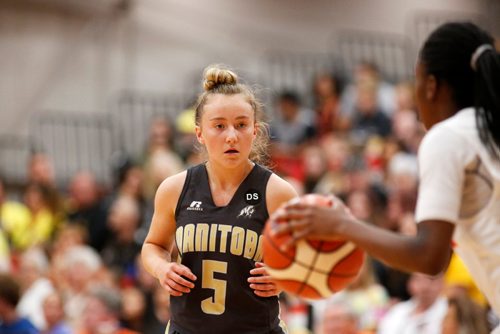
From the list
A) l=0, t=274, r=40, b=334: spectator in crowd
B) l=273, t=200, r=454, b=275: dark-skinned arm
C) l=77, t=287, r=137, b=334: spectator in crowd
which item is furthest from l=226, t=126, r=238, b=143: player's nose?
l=0, t=274, r=40, b=334: spectator in crowd

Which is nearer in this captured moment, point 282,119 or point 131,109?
point 282,119

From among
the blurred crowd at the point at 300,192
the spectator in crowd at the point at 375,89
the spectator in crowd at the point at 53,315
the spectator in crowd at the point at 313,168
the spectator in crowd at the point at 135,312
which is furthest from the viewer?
the spectator in crowd at the point at 375,89

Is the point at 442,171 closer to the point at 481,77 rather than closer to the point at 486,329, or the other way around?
the point at 481,77

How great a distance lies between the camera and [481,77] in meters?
3.50

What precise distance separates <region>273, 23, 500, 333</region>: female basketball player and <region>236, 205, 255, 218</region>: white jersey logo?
0.92 m

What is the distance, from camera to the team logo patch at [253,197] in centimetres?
430

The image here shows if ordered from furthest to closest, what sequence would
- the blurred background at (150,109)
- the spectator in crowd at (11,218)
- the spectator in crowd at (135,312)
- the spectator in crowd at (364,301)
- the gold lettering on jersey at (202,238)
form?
the spectator in crowd at (11,218), the blurred background at (150,109), the spectator in crowd at (135,312), the spectator in crowd at (364,301), the gold lettering on jersey at (202,238)

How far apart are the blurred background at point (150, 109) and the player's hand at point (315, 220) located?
5.45 meters

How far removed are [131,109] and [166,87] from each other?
1.21 m

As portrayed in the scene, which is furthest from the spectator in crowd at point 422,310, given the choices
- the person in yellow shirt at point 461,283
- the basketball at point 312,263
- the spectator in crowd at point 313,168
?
the spectator in crowd at point 313,168

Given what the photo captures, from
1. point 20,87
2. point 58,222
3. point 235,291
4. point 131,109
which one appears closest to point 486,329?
point 235,291

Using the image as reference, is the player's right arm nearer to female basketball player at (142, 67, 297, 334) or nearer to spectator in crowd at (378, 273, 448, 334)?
female basketball player at (142, 67, 297, 334)

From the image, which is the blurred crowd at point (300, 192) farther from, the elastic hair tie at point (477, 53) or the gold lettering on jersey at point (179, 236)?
the elastic hair tie at point (477, 53)

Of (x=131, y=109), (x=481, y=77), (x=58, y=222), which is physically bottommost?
(x=58, y=222)
